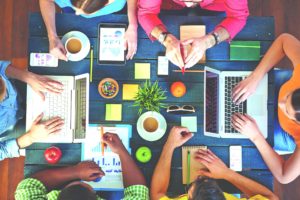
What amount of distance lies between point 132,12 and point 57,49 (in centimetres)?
46

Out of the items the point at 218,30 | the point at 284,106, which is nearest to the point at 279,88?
the point at 284,106

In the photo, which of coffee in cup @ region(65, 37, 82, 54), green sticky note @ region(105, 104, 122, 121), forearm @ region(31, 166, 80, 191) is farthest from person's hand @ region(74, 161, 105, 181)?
coffee in cup @ region(65, 37, 82, 54)

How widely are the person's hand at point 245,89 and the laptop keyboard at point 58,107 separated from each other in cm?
90

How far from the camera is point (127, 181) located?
1946 millimetres

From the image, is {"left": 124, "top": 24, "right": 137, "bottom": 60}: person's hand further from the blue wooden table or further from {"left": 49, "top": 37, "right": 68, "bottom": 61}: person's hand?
{"left": 49, "top": 37, "right": 68, "bottom": 61}: person's hand

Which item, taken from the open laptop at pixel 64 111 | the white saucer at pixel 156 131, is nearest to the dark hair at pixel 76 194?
the open laptop at pixel 64 111

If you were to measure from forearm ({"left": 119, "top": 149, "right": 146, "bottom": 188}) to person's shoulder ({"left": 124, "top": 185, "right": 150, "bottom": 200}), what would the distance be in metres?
0.03

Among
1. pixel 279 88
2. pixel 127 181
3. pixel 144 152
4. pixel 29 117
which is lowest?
pixel 127 181

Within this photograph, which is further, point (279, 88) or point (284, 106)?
point (279, 88)

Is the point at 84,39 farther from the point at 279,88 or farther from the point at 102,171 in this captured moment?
the point at 279,88

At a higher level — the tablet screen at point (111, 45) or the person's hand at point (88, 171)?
the tablet screen at point (111, 45)

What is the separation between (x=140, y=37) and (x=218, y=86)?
0.51 meters

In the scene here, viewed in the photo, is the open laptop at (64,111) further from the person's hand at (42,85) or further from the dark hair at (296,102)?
the dark hair at (296,102)

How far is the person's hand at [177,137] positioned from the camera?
6.44ft
